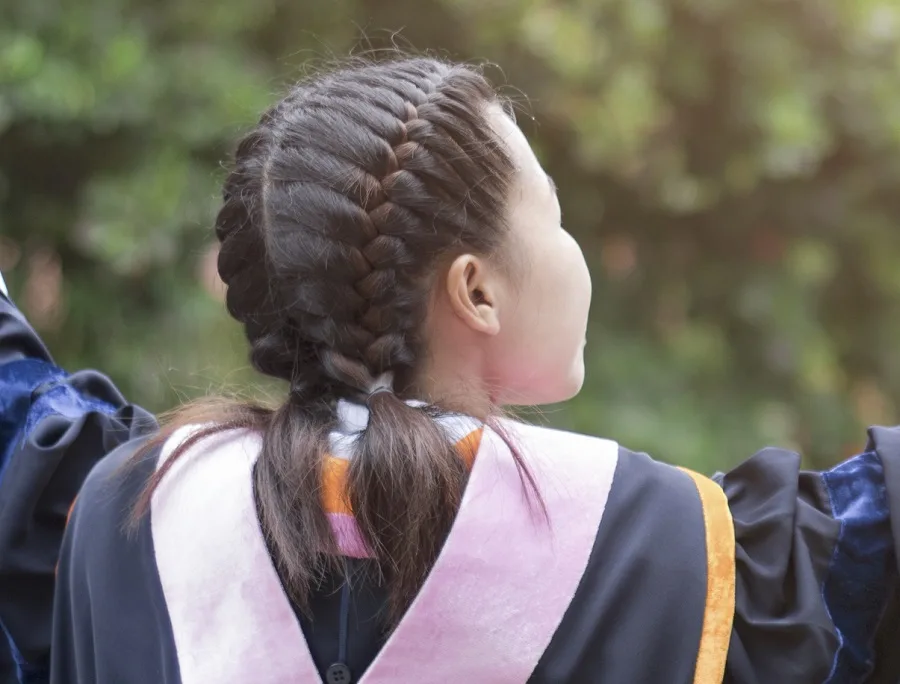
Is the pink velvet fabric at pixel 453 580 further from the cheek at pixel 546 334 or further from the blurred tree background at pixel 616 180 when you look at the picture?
the blurred tree background at pixel 616 180

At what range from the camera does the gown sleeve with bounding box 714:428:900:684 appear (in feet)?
2.97

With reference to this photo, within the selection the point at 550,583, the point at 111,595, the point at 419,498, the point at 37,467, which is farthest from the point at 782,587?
the point at 37,467

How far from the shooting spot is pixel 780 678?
90cm

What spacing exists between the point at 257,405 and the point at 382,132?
290mm

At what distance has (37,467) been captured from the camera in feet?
3.70

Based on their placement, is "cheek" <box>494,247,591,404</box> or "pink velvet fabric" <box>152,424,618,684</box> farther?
"cheek" <box>494,247,591,404</box>

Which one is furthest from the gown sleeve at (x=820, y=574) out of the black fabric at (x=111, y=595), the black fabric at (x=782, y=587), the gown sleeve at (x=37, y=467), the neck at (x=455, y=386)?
the gown sleeve at (x=37, y=467)

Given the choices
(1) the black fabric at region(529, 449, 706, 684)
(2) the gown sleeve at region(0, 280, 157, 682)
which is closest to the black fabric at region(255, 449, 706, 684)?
(1) the black fabric at region(529, 449, 706, 684)

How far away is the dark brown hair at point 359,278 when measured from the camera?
36.5 inches

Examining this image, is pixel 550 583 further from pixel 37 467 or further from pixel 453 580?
pixel 37 467

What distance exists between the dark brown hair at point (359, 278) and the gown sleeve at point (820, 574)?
0.86ft

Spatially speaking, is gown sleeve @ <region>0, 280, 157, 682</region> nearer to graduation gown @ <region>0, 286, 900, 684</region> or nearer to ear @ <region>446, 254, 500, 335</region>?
graduation gown @ <region>0, 286, 900, 684</region>

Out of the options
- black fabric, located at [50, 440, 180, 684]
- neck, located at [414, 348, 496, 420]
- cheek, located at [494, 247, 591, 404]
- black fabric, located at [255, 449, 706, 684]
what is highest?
cheek, located at [494, 247, 591, 404]

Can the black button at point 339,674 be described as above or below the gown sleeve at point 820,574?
below
